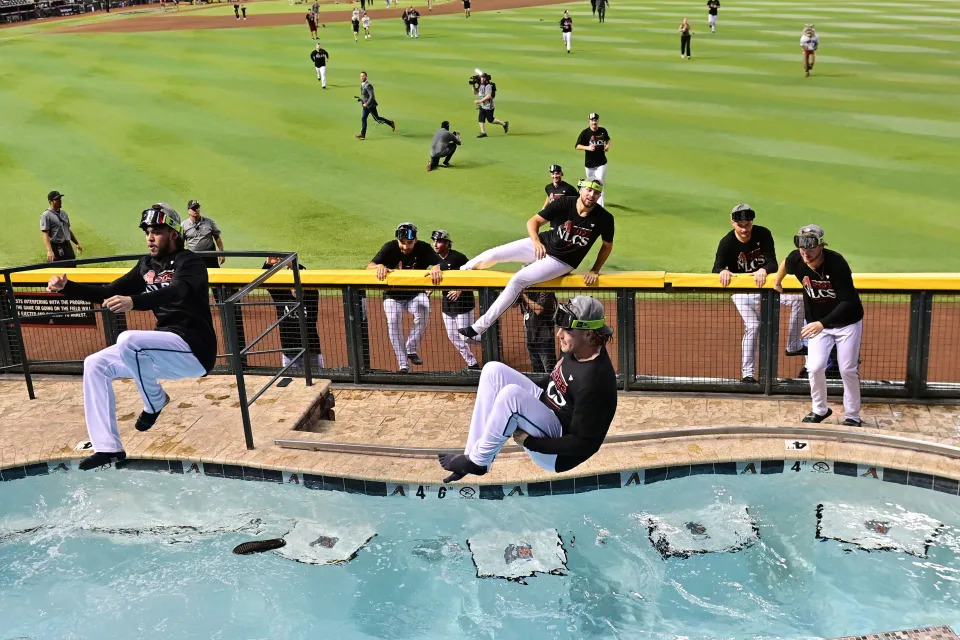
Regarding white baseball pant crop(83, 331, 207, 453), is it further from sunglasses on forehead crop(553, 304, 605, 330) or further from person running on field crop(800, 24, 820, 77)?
person running on field crop(800, 24, 820, 77)

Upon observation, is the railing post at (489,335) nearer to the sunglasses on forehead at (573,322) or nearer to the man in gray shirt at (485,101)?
the sunglasses on forehead at (573,322)

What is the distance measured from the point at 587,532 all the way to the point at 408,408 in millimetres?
2677

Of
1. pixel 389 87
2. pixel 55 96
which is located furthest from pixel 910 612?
pixel 55 96

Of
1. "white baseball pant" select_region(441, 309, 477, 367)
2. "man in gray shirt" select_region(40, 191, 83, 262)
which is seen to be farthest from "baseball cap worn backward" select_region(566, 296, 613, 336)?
"man in gray shirt" select_region(40, 191, 83, 262)

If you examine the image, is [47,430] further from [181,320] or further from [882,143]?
[882,143]

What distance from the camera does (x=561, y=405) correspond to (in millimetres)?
6691

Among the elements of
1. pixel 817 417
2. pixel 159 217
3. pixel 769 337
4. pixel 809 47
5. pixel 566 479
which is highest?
pixel 809 47

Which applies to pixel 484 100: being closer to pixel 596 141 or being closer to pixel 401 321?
pixel 596 141

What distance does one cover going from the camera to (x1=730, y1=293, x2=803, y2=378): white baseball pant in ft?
30.6

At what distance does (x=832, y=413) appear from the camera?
8.98m

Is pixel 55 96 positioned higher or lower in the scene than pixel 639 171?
higher

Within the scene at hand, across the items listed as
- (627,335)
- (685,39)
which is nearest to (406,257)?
(627,335)

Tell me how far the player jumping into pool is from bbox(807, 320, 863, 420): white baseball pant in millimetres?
2908

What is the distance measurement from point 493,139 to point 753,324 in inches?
634
